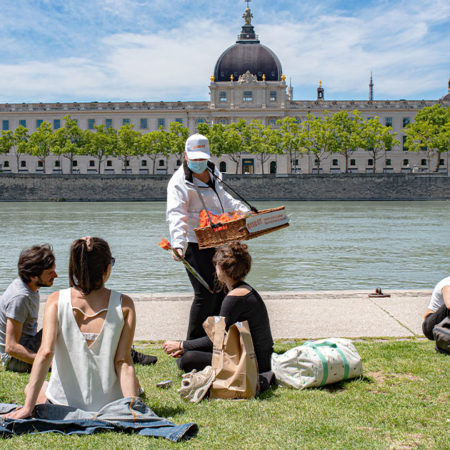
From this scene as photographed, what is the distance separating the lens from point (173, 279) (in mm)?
14625

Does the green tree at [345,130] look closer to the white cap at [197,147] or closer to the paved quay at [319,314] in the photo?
the paved quay at [319,314]

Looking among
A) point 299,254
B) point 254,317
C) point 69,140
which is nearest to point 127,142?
point 69,140

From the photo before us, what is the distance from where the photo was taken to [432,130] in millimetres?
73062

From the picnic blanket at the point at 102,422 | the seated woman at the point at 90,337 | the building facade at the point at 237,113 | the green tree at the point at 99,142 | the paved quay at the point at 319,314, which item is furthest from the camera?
the building facade at the point at 237,113

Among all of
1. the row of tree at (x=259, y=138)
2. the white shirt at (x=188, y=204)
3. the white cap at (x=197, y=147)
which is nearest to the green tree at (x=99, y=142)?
the row of tree at (x=259, y=138)

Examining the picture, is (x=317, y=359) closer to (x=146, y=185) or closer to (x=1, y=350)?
(x=1, y=350)

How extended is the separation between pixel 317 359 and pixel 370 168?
83.7 metres

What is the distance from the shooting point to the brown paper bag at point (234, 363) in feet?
15.2

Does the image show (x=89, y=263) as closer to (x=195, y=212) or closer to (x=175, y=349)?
(x=175, y=349)

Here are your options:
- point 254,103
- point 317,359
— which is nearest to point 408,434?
point 317,359

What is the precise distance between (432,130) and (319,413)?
73.3 metres

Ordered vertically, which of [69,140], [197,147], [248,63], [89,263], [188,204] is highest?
[248,63]

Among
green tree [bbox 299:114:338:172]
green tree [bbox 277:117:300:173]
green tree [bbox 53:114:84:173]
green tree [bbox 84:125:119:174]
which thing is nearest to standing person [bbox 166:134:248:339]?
green tree [bbox 299:114:338:172]

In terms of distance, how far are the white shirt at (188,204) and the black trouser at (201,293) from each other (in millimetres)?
145
